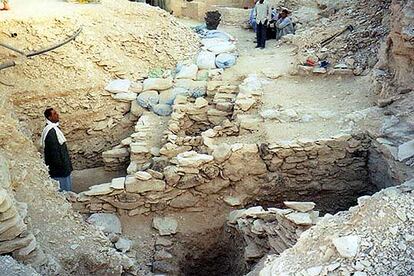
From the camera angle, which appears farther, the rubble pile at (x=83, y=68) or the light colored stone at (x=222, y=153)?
the rubble pile at (x=83, y=68)

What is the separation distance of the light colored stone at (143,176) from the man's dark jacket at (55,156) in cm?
98

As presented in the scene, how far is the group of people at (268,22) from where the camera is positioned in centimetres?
1074

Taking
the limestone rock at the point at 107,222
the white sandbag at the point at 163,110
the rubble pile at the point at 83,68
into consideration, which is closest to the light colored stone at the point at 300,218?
the limestone rock at the point at 107,222

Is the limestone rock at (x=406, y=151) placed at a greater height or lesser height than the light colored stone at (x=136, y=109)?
greater

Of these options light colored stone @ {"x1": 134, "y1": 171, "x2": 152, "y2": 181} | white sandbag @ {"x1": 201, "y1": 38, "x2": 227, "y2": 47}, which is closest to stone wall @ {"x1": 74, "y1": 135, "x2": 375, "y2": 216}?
light colored stone @ {"x1": 134, "y1": 171, "x2": 152, "y2": 181}

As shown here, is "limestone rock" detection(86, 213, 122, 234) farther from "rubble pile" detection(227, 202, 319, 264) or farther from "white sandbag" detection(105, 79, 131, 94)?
"white sandbag" detection(105, 79, 131, 94)

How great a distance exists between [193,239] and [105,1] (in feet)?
18.8

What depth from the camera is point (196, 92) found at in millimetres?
9008

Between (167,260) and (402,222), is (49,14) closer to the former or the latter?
(167,260)

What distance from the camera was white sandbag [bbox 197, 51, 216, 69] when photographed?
966cm

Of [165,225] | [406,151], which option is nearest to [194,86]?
[165,225]

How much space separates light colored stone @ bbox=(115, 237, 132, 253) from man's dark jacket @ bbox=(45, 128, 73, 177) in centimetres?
136

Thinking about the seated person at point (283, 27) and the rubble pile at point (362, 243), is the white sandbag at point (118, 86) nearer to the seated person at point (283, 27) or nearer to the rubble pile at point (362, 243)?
the seated person at point (283, 27)

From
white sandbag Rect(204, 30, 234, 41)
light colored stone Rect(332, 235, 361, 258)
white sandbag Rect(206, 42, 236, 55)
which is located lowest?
white sandbag Rect(206, 42, 236, 55)
